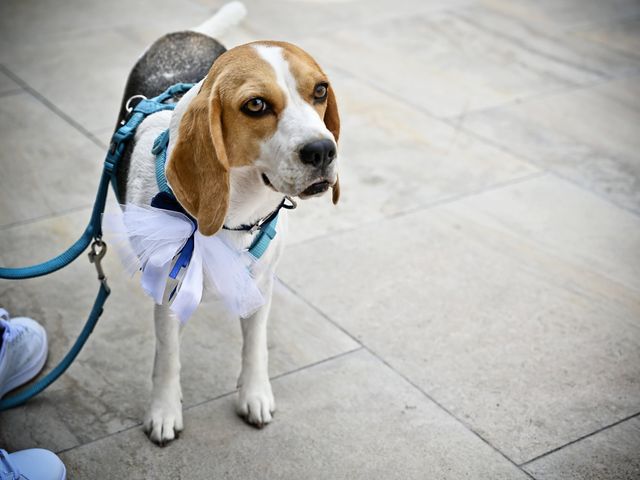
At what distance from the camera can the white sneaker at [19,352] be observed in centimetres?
330

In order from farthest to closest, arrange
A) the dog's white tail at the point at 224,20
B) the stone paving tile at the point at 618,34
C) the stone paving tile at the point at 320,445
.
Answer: the stone paving tile at the point at 618,34, the dog's white tail at the point at 224,20, the stone paving tile at the point at 320,445

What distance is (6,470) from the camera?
2.73m

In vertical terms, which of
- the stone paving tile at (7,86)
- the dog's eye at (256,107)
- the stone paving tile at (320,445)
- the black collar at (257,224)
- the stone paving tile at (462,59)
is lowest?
the stone paving tile at (320,445)

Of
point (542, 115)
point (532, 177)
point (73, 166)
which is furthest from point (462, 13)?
point (73, 166)

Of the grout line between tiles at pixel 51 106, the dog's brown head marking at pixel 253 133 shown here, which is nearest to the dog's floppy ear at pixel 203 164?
the dog's brown head marking at pixel 253 133

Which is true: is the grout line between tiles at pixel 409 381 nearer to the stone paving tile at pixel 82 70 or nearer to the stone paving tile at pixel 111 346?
the stone paving tile at pixel 111 346

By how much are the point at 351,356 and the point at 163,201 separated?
134 cm

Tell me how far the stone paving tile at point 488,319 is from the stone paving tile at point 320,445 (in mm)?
166

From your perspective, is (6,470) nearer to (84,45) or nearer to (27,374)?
(27,374)

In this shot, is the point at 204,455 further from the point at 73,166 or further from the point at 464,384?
the point at 73,166

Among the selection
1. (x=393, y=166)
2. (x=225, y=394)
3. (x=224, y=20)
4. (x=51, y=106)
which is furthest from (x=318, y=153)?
(x=51, y=106)

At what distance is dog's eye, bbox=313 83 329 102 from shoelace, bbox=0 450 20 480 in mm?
1665

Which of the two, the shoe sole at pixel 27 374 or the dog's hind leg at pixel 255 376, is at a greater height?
the dog's hind leg at pixel 255 376

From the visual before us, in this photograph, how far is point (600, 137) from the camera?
5832 millimetres
